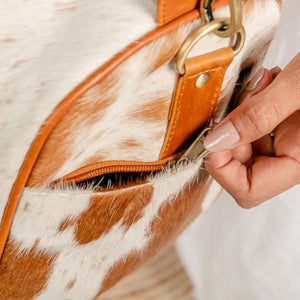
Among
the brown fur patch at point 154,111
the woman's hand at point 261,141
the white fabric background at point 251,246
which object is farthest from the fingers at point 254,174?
the white fabric background at point 251,246

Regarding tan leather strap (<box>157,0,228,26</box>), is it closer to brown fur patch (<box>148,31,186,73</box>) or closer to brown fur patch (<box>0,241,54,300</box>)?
brown fur patch (<box>148,31,186,73</box>)

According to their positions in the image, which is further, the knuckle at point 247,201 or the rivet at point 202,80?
the knuckle at point 247,201

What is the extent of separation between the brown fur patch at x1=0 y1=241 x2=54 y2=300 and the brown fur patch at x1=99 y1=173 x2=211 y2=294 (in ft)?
Answer: 0.35

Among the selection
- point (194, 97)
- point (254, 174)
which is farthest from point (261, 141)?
point (194, 97)

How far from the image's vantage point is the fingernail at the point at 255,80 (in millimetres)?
600

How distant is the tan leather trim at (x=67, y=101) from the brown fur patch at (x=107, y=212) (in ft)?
0.22

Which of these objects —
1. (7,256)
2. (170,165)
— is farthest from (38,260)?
(170,165)

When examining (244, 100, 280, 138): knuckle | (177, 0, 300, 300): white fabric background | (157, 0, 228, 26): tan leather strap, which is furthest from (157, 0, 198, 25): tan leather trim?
(177, 0, 300, 300): white fabric background

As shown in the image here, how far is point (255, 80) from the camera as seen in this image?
1.97 feet

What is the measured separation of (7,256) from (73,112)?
161 mm

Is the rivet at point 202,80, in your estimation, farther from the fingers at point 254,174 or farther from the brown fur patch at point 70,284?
the brown fur patch at point 70,284

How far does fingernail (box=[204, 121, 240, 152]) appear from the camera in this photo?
0.56 m

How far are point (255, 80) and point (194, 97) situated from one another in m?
0.10

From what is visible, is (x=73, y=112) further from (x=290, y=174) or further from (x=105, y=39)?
(x=290, y=174)
